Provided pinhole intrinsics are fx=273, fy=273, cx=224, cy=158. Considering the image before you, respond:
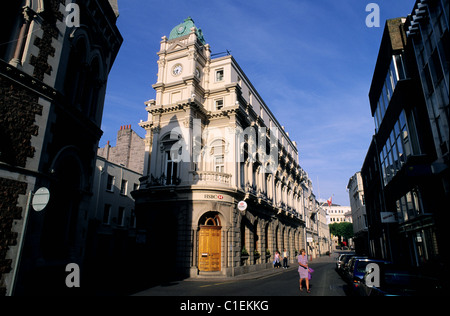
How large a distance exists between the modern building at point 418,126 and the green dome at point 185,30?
56.7ft

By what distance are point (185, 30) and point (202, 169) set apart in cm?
1494

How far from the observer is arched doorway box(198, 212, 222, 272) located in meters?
20.5

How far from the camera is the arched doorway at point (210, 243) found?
67.4ft

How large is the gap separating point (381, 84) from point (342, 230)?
366 feet

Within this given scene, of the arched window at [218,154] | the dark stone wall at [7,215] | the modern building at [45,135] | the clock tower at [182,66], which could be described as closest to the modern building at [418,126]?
the arched window at [218,154]

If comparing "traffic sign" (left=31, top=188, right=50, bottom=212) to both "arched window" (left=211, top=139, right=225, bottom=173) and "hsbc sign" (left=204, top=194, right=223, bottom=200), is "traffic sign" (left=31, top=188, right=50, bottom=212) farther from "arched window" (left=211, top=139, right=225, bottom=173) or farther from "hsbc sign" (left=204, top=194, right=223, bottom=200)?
"arched window" (left=211, top=139, right=225, bottom=173)

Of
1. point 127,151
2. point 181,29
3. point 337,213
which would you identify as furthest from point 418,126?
point 337,213

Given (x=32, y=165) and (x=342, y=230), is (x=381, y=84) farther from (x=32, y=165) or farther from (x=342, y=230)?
(x=342, y=230)

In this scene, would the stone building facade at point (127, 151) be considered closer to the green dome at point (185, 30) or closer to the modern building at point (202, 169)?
the modern building at point (202, 169)

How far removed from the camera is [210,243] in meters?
21.1

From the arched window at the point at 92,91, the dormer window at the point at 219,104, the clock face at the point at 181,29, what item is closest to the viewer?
the arched window at the point at 92,91

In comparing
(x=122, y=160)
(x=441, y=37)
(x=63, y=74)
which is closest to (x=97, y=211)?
(x=122, y=160)

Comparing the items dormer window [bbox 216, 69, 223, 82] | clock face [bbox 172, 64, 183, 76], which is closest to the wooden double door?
dormer window [bbox 216, 69, 223, 82]

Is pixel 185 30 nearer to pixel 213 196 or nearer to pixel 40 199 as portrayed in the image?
pixel 213 196
